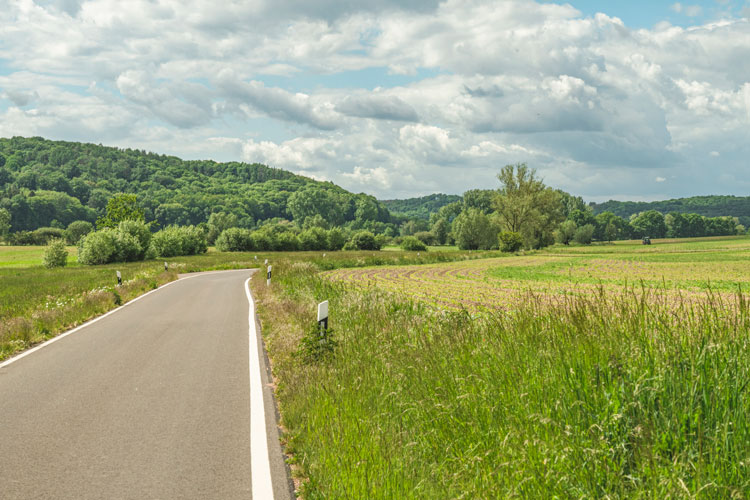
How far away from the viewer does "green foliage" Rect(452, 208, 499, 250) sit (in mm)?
97562

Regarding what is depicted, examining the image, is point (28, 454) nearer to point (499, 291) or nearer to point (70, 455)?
point (70, 455)

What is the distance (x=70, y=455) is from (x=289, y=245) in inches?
3407

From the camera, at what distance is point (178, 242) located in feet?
236

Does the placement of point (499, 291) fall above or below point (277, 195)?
below

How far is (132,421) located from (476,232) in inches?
3707

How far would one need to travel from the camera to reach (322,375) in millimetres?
6910

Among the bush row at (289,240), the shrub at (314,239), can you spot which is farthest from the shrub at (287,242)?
the shrub at (314,239)

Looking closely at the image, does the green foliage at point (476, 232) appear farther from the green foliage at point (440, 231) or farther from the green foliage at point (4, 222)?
→ the green foliage at point (4, 222)

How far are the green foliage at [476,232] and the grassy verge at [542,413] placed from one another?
302ft

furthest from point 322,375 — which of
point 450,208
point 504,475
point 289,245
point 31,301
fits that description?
point 450,208

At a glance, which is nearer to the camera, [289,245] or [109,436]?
[109,436]

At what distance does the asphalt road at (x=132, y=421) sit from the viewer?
445 cm

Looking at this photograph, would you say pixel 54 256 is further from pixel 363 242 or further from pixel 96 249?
pixel 363 242

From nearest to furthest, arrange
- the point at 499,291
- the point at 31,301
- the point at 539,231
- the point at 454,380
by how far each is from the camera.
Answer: the point at 454,380 < the point at 31,301 < the point at 499,291 < the point at 539,231
